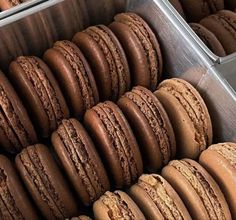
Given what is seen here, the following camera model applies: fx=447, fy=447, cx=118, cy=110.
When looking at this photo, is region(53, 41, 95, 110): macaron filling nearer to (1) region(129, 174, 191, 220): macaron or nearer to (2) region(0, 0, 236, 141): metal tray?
(2) region(0, 0, 236, 141): metal tray

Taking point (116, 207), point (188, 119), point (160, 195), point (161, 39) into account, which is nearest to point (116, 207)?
point (116, 207)

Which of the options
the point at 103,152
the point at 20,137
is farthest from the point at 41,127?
the point at 103,152

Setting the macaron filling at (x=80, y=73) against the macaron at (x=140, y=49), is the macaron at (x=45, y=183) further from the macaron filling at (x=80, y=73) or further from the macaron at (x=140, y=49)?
the macaron at (x=140, y=49)

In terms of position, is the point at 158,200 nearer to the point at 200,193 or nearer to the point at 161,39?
the point at 200,193

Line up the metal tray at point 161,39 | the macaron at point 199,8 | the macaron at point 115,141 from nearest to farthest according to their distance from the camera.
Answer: the macaron at point 115,141 < the metal tray at point 161,39 < the macaron at point 199,8

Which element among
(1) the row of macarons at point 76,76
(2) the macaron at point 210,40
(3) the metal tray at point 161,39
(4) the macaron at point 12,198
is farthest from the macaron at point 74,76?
(2) the macaron at point 210,40

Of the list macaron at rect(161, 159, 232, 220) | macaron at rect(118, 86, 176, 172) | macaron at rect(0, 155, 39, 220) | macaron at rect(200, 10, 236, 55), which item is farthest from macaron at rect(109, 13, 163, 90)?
macaron at rect(0, 155, 39, 220)
